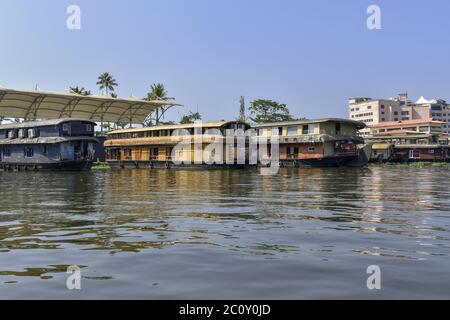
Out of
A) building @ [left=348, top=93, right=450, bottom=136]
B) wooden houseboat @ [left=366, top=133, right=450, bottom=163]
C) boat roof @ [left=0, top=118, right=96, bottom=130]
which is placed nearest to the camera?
boat roof @ [left=0, top=118, right=96, bottom=130]

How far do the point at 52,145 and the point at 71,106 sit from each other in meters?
23.9

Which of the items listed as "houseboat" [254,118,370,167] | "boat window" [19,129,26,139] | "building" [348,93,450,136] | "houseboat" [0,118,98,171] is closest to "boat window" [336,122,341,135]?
"houseboat" [254,118,370,167]

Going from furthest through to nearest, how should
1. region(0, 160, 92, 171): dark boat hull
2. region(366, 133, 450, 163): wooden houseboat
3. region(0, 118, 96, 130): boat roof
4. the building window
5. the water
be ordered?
1. region(366, 133, 450, 163): wooden houseboat
2. the building window
3. region(0, 118, 96, 130): boat roof
4. region(0, 160, 92, 171): dark boat hull
5. the water

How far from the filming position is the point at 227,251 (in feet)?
25.1

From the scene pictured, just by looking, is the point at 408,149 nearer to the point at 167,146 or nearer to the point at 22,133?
the point at 167,146

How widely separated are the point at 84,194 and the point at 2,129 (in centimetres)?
3464

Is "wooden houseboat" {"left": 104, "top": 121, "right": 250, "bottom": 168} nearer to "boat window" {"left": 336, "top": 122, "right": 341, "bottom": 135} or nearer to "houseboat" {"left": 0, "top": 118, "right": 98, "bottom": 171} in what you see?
"houseboat" {"left": 0, "top": 118, "right": 98, "bottom": 171}

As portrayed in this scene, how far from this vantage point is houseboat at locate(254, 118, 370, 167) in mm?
49281

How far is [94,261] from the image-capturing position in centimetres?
702

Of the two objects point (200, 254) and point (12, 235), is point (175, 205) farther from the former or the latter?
point (200, 254)

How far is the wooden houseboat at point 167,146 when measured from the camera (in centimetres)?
4378

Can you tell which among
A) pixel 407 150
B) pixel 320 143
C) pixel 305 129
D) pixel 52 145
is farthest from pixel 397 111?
pixel 52 145

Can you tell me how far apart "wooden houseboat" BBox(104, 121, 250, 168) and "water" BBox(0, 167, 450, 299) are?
29.8m

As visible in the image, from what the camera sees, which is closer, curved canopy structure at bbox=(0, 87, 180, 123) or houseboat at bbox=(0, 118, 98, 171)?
houseboat at bbox=(0, 118, 98, 171)
